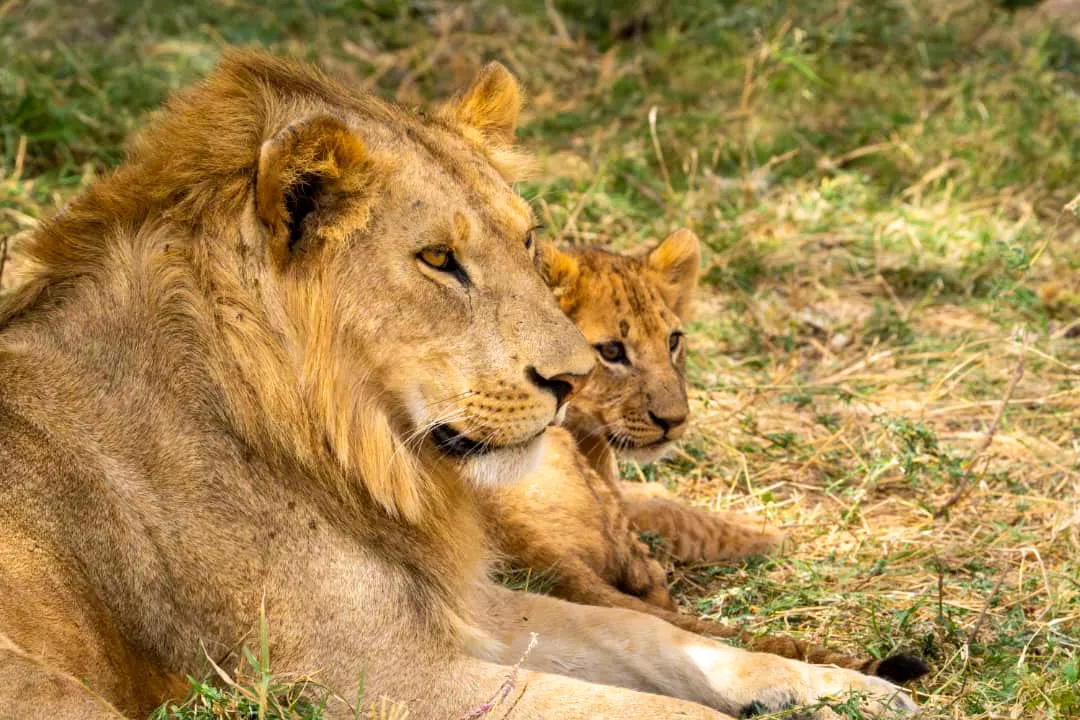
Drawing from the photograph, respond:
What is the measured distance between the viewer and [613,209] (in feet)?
22.5

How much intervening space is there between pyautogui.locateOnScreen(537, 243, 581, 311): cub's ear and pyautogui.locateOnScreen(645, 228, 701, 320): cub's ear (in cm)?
52

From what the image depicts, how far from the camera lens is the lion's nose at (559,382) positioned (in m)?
3.17

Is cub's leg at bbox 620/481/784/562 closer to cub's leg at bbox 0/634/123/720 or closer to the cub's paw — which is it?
the cub's paw

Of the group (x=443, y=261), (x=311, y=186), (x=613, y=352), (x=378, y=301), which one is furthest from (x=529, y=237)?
(x=613, y=352)

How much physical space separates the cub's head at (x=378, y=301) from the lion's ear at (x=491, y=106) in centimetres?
50

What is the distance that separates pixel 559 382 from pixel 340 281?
526 mm

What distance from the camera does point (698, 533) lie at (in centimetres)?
458

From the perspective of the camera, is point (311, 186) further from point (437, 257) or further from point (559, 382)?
point (559, 382)

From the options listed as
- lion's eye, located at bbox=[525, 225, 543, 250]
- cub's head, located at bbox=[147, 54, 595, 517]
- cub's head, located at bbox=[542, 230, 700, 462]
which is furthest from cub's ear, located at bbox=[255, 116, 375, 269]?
cub's head, located at bbox=[542, 230, 700, 462]

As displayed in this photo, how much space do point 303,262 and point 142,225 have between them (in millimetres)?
380

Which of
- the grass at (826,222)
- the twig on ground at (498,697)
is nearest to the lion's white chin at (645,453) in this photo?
the grass at (826,222)

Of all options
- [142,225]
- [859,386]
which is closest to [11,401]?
[142,225]

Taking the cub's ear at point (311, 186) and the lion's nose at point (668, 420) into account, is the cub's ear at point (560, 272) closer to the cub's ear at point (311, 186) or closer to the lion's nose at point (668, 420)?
the lion's nose at point (668, 420)

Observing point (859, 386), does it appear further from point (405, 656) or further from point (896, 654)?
point (405, 656)
